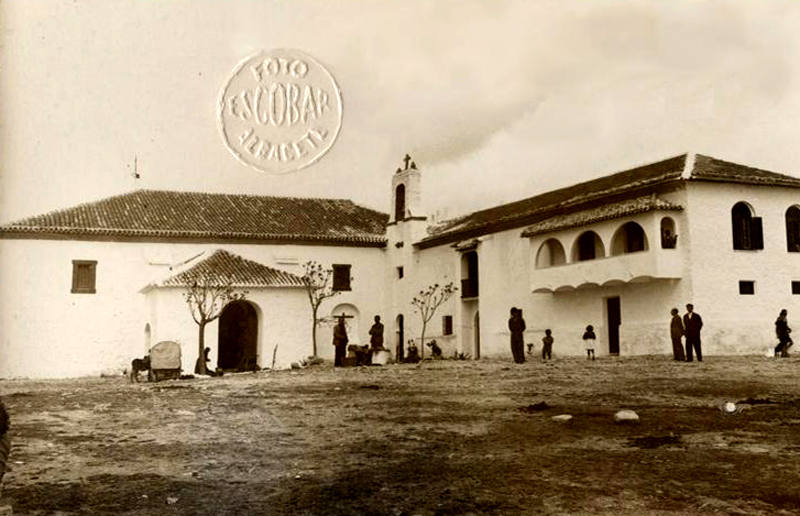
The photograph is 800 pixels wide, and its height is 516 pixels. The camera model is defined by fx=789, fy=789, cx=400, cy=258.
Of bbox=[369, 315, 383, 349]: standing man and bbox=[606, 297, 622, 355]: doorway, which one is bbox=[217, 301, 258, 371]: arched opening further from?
bbox=[606, 297, 622, 355]: doorway

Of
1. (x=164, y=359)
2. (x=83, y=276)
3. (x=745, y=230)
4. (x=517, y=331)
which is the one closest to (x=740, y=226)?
(x=745, y=230)

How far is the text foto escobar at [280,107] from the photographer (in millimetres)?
8961

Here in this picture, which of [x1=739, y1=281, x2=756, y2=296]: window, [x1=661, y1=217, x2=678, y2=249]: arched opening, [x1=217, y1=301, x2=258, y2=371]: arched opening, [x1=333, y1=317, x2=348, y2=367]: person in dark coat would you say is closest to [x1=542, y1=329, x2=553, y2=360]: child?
[x1=661, y1=217, x2=678, y2=249]: arched opening

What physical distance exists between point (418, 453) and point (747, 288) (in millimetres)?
13660

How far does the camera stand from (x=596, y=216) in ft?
59.8

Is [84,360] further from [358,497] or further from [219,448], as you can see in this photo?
[358,497]

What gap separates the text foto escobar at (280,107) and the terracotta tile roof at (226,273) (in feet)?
36.5

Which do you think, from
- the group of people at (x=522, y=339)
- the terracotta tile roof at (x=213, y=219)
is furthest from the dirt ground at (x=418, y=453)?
the terracotta tile roof at (x=213, y=219)

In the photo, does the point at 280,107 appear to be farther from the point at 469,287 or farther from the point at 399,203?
the point at 399,203

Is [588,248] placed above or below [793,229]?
below

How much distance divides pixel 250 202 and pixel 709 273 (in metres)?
15.1

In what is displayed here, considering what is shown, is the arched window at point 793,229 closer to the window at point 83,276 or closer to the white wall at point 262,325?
the white wall at point 262,325

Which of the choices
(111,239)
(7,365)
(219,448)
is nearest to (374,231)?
(111,239)

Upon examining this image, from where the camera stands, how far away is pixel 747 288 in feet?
55.9
